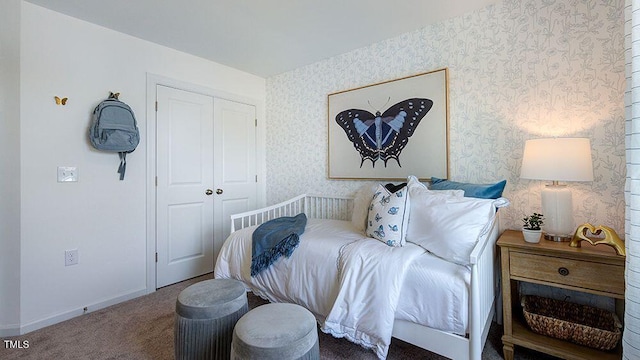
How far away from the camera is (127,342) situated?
5.74 feet

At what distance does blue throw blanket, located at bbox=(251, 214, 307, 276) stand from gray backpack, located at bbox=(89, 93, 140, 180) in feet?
4.33

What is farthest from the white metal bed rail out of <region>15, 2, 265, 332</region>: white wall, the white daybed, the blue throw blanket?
<region>15, 2, 265, 332</region>: white wall

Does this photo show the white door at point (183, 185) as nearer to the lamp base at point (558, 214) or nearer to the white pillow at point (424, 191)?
the white pillow at point (424, 191)

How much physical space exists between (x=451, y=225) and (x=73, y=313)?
109 inches

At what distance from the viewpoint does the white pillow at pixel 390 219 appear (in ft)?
5.55

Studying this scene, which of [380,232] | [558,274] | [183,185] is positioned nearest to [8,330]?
[183,185]

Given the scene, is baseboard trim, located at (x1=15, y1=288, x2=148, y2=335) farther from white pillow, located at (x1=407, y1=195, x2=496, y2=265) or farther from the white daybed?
white pillow, located at (x1=407, y1=195, x2=496, y2=265)

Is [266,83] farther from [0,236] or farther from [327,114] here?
[0,236]

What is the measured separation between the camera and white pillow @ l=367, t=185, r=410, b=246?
5.55ft

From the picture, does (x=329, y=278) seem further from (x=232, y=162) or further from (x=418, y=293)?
(x=232, y=162)

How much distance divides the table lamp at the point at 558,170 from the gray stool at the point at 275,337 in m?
1.47

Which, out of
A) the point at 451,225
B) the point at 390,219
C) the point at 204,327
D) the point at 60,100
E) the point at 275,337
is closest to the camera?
the point at 275,337

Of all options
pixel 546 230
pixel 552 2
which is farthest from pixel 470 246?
pixel 552 2

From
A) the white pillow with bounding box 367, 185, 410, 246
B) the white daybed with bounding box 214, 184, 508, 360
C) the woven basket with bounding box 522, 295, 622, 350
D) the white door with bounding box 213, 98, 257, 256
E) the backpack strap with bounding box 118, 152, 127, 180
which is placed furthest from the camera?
the white door with bounding box 213, 98, 257, 256
